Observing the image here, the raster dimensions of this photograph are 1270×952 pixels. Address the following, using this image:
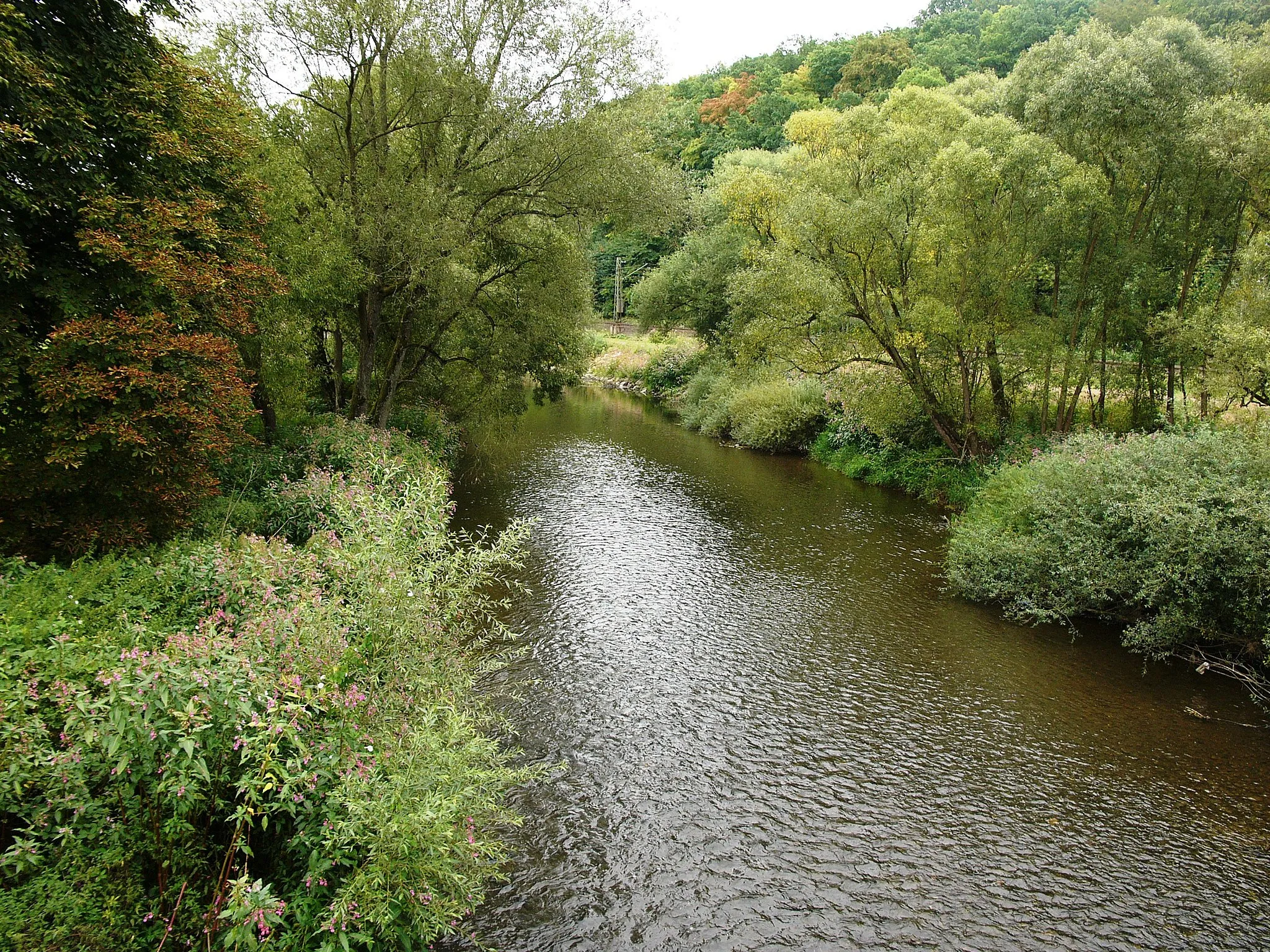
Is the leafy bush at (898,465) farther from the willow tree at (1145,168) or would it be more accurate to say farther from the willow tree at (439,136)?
the willow tree at (439,136)

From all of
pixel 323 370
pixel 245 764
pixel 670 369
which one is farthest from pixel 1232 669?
pixel 670 369

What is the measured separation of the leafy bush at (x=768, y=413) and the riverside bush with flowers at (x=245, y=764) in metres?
22.4

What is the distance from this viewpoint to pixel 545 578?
14648mm

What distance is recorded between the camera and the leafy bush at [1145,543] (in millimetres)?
10578

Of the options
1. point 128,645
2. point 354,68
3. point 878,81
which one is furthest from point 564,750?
point 878,81

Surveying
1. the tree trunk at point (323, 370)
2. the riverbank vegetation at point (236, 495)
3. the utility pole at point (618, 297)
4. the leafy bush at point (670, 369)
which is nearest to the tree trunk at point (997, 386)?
the riverbank vegetation at point (236, 495)

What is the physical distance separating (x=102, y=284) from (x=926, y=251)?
62.7 feet

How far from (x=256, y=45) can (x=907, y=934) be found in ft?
69.0

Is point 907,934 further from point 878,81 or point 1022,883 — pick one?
point 878,81

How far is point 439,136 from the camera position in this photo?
17.5m

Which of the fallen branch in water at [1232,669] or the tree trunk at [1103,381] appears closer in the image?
the fallen branch in water at [1232,669]

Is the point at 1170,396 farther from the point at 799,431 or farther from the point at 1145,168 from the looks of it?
the point at 799,431

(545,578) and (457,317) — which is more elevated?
(457,317)

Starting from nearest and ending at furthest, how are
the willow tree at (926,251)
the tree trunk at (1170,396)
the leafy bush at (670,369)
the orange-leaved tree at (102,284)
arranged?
the orange-leaved tree at (102,284) < the willow tree at (926,251) < the tree trunk at (1170,396) < the leafy bush at (670,369)
